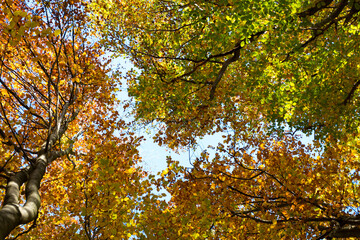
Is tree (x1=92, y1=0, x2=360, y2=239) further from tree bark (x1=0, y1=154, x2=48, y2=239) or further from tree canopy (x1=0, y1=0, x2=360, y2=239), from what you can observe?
tree bark (x1=0, y1=154, x2=48, y2=239)

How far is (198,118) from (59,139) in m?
5.68

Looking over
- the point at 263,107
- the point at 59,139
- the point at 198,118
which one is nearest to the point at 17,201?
the point at 59,139

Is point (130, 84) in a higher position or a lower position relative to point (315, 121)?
higher

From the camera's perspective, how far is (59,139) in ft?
23.2

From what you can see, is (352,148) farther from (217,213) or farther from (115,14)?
(115,14)

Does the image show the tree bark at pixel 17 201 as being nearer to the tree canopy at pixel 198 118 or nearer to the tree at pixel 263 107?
the tree canopy at pixel 198 118

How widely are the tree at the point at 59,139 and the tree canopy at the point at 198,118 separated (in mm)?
54

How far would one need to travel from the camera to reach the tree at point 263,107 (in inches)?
241

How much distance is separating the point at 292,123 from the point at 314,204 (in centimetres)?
596

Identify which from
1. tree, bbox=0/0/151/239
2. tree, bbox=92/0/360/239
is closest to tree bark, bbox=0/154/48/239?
tree, bbox=0/0/151/239

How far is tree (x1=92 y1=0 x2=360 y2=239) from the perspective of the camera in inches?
241

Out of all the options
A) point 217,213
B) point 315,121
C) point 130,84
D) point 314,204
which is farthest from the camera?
point 130,84

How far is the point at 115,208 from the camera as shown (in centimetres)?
595

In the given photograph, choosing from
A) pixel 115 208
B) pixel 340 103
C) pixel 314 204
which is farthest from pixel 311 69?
pixel 115 208
